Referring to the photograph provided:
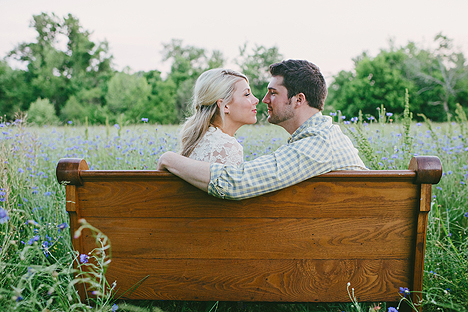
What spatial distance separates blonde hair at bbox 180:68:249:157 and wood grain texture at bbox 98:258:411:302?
38.3 inches

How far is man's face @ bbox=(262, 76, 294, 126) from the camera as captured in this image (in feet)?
7.34

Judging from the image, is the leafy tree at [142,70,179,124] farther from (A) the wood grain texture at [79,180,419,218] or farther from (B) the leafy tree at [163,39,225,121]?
(A) the wood grain texture at [79,180,419,218]

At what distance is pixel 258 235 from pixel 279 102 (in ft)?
3.36

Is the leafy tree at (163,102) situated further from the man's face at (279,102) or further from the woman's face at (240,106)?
the man's face at (279,102)

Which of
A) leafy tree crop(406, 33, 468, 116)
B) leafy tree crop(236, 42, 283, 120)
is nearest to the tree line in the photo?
leafy tree crop(406, 33, 468, 116)

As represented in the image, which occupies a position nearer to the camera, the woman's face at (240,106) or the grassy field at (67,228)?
the grassy field at (67,228)

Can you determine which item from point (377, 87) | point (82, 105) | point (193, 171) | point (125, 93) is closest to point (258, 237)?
point (193, 171)

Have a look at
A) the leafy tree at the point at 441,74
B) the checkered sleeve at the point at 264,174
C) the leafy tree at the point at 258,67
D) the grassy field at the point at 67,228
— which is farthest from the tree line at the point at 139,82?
the checkered sleeve at the point at 264,174

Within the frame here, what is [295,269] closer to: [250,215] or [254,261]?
[254,261]

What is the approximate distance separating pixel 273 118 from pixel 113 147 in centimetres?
304

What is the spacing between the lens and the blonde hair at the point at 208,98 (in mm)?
2449

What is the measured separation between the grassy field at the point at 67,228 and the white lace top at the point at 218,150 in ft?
2.89

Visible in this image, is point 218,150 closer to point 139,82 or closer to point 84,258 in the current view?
point 84,258

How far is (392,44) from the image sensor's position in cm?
3909
